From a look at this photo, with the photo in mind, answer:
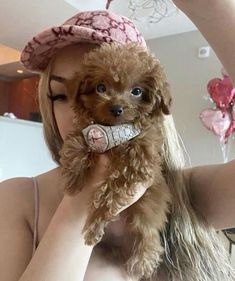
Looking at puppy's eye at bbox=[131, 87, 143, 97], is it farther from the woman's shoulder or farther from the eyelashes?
the woman's shoulder

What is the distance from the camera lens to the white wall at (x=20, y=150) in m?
2.77

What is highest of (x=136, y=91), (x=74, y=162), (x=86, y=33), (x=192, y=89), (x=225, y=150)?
(x=192, y=89)

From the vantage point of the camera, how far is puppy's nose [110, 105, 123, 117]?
624 mm

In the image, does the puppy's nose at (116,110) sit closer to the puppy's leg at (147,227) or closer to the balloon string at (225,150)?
the puppy's leg at (147,227)

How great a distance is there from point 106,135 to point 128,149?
6 cm

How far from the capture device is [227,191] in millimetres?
781

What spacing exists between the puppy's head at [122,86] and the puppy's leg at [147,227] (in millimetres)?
142

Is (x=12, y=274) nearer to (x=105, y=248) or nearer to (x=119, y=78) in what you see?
(x=105, y=248)

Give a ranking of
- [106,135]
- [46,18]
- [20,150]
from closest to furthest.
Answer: [106,135], [20,150], [46,18]

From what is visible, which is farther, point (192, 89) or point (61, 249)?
point (192, 89)

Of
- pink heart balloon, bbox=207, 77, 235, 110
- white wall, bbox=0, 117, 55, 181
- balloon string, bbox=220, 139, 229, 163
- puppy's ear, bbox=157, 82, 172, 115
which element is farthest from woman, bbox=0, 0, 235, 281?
balloon string, bbox=220, 139, 229, 163

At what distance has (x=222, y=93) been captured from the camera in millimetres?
2953

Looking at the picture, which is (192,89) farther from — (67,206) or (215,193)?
(67,206)

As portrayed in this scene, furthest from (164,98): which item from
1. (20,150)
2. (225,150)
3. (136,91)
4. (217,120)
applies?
(225,150)
